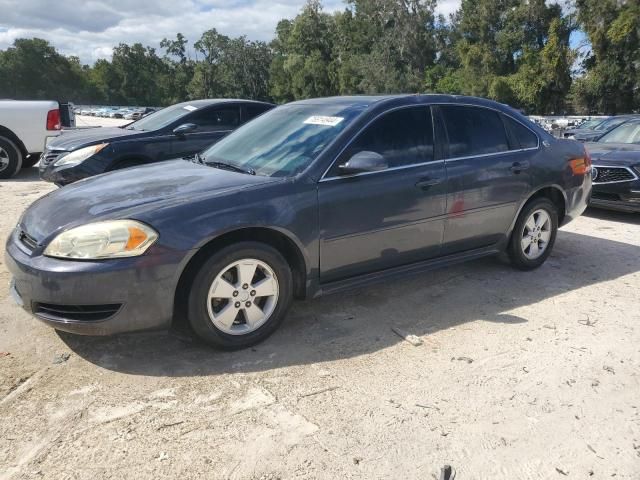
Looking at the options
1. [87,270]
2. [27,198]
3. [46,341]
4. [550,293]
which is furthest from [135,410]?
[27,198]

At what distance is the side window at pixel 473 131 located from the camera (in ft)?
14.4

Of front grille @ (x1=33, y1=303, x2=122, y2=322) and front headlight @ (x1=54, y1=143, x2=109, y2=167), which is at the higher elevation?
front headlight @ (x1=54, y1=143, x2=109, y2=167)

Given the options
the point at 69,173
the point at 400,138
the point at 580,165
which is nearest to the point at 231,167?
the point at 400,138

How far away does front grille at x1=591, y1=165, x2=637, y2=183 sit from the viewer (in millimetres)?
7457

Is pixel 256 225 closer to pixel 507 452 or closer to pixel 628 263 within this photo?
pixel 507 452

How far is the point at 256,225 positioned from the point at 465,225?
1.91 metres

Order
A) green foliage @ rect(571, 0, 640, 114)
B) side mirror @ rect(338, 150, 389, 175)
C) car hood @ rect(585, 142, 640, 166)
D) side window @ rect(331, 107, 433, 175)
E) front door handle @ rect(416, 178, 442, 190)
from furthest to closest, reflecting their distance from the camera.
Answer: green foliage @ rect(571, 0, 640, 114) < car hood @ rect(585, 142, 640, 166) < front door handle @ rect(416, 178, 442, 190) < side window @ rect(331, 107, 433, 175) < side mirror @ rect(338, 150, 389, 175)

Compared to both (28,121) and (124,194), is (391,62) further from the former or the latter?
(124,194)

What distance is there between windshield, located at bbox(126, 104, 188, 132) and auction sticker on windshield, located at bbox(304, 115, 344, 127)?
164 inches

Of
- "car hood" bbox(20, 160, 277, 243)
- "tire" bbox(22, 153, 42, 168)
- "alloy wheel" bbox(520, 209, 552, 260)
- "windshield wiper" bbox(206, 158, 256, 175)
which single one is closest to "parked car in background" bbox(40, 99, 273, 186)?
"tire" bbox(22, 153, 42, 168)

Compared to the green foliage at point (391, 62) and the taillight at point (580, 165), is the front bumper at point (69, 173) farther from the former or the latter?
the green foliage at point (391, 62)

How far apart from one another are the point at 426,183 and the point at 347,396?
72.3 inches

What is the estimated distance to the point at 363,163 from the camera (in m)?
3.62

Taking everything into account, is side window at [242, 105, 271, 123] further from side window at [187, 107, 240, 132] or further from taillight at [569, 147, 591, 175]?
taillight at [569, 147, 591, 175]
